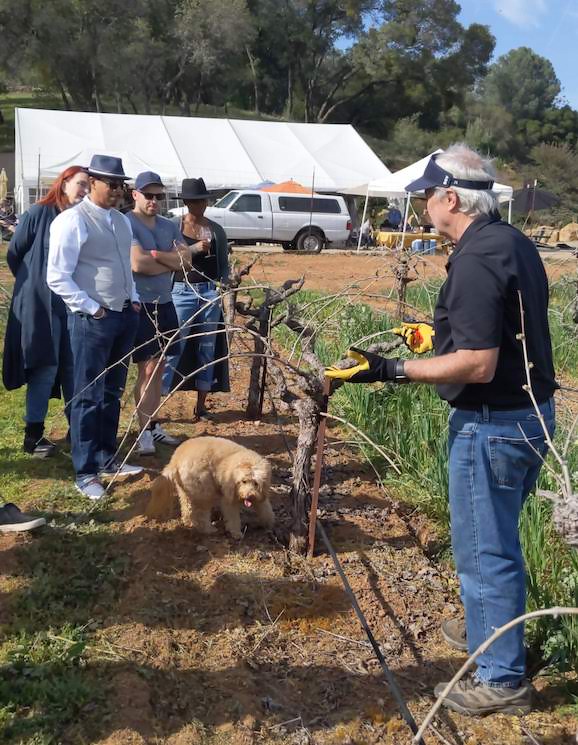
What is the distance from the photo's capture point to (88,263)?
398 cm

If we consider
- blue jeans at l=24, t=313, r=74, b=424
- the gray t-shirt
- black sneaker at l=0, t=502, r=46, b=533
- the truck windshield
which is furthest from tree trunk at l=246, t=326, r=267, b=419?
the truck windshield

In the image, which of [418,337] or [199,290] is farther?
[199,290]

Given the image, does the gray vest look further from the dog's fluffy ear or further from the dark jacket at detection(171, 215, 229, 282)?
the dark jacket at detection(171, 215, 229, 282)

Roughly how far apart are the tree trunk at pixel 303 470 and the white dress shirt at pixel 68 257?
126 centimetres

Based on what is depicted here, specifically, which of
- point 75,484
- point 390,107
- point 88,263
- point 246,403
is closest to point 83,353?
point 88,263

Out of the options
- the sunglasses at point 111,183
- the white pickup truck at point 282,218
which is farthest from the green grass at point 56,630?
the white pickup truck at point 282,218

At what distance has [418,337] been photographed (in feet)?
10.3

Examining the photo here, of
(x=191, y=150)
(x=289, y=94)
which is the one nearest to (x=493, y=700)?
(x=191, y=150)

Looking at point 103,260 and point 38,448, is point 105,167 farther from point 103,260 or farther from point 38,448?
point 38,448

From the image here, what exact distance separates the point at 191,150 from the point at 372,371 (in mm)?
23998

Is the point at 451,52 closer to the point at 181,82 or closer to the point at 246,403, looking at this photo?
the point at 181,82

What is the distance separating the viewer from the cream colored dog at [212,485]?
11.7 feet

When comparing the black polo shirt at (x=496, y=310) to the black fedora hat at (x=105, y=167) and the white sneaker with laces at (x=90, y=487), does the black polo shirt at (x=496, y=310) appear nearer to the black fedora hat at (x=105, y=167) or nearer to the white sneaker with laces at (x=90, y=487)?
the black fedora hat at (x=105, y=167)

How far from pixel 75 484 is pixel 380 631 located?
2.01m
